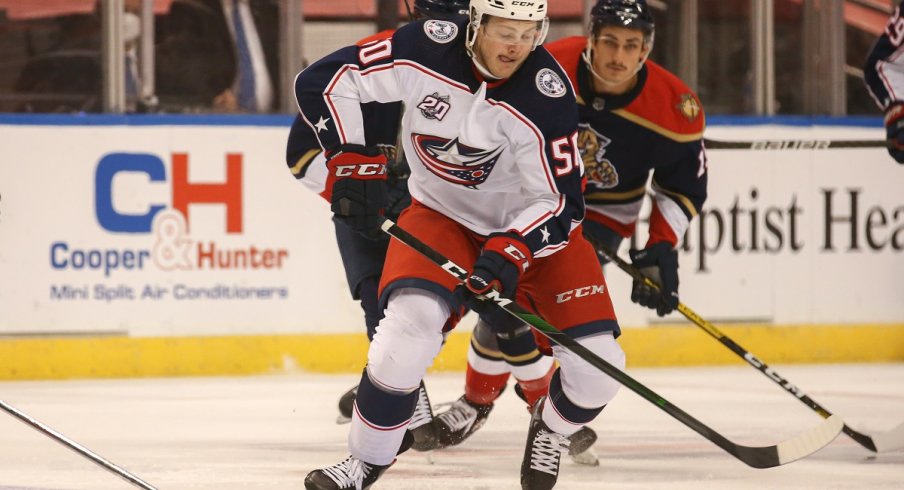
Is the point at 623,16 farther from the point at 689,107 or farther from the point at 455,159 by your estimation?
the point at 455,159

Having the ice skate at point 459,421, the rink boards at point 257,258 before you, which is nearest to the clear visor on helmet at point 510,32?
the ice skate at point 459,421

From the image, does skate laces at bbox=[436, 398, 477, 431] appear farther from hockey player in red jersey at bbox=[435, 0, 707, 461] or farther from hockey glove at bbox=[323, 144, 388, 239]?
hockey glove at bbox=[323, 144, 388, 239]

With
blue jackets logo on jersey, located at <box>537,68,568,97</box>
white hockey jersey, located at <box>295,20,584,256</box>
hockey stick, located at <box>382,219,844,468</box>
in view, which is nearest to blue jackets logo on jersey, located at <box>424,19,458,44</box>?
white hockey jersey, located at <box>295,20,584,256</box>

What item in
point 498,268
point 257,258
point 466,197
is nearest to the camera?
point 498,268

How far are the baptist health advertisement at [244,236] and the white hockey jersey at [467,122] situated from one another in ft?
8.35

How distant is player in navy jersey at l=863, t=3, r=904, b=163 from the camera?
173 inches

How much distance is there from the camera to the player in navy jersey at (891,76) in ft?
14.4

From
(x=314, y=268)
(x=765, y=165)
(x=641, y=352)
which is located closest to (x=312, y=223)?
(x=314, y=268)

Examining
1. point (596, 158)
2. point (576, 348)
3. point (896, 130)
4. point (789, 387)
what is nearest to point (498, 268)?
point (576, 348)

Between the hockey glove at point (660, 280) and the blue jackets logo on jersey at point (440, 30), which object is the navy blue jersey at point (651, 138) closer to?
the hockey glove at point (660, 280)

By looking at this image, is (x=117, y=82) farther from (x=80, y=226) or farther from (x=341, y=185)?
(x=341, y=185)

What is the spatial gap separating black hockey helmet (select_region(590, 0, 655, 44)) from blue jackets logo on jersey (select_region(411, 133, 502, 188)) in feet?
2.23

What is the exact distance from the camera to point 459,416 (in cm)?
A: 398

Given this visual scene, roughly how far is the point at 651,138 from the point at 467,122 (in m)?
0.88
